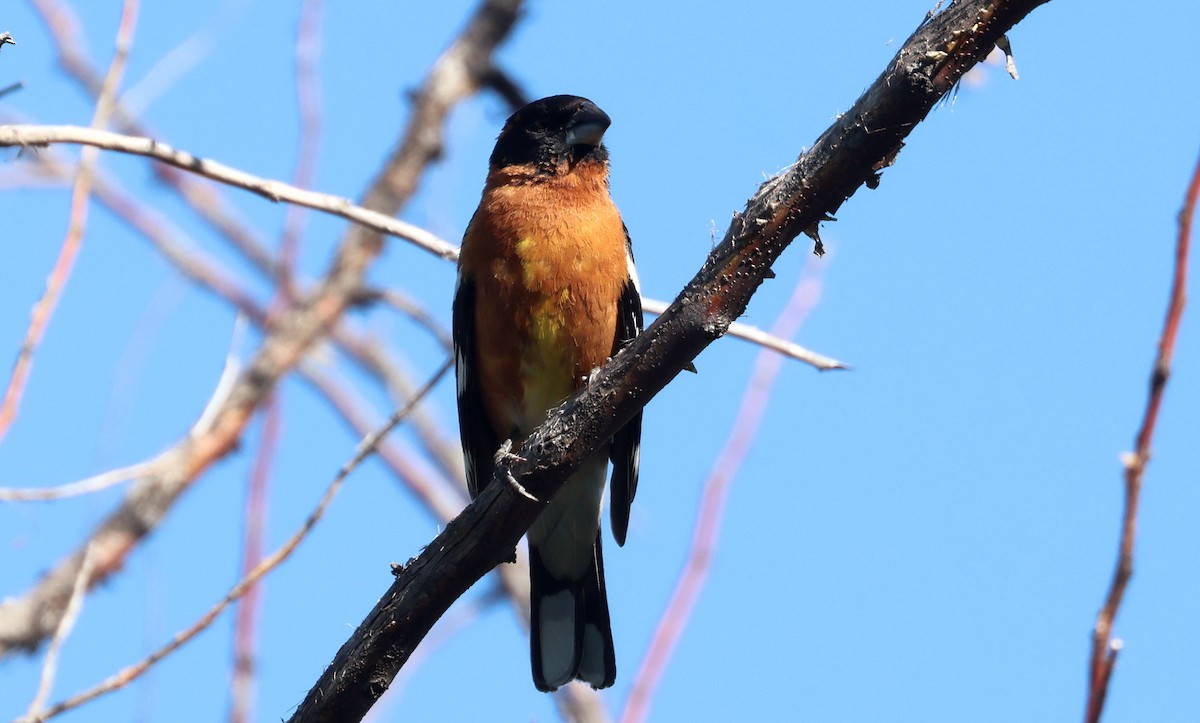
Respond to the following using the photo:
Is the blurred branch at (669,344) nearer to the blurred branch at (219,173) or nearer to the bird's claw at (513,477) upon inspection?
the bird's claw at (513,477)

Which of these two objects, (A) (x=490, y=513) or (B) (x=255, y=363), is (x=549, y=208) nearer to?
(A) (x=490, y=513)

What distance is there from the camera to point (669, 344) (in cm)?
362

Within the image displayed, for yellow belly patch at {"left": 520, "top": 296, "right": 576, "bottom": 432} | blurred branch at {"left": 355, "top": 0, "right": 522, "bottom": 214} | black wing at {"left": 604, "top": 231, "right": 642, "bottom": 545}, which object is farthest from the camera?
blurred branch at {"left": 355, "top": 0, "right": 522, "bottom": 214}

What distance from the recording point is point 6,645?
6.29 m

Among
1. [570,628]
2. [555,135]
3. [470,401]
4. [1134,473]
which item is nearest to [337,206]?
[470,401]

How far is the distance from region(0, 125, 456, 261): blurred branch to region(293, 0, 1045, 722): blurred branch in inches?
37.2

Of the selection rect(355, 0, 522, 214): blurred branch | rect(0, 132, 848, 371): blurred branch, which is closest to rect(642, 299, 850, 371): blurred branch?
rect(0, 132, 848, 371): blurred branch

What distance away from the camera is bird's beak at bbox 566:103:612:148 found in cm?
606

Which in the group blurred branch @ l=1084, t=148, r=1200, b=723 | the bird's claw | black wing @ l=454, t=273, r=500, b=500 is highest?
black wing @ l=454, t=273, r=500, b=500

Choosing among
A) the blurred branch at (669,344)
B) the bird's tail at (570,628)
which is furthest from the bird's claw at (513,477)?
the bird's tail at (570,628)

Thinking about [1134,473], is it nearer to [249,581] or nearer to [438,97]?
[249,581]

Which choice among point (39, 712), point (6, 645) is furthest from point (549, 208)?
point (6, 645)

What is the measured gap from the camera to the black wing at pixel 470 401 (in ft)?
18.8

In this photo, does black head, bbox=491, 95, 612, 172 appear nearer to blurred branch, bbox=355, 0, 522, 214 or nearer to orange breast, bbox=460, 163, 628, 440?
orange breast, bbox=460, 163, 628, 440
